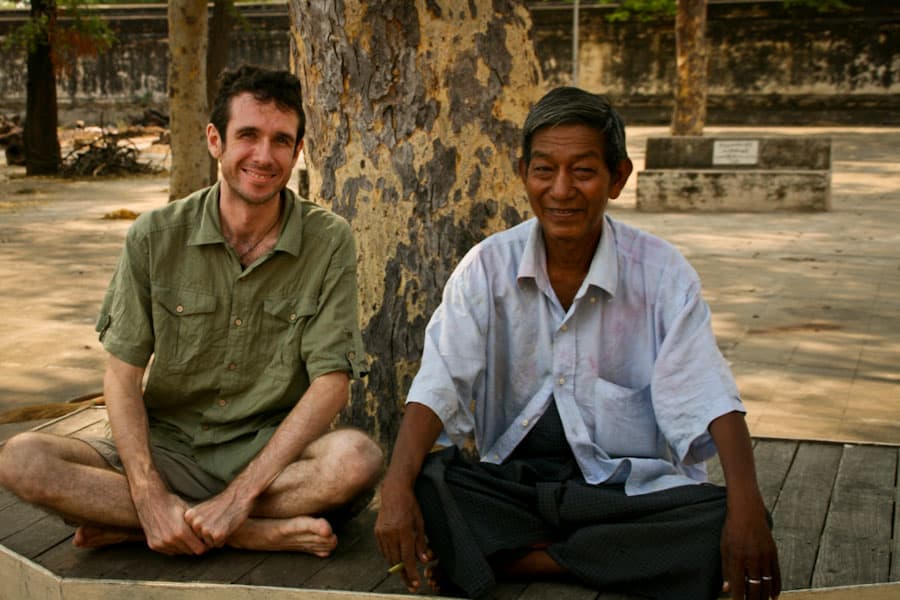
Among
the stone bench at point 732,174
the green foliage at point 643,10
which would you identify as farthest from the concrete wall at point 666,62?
the stone bench at point 732,174

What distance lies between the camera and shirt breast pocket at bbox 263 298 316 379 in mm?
3373

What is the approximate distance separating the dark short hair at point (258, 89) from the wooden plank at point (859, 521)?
182 cm

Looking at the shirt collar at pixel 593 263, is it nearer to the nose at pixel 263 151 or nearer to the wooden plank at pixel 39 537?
the nose at pixel 263 151

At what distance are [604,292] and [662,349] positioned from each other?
207 mm

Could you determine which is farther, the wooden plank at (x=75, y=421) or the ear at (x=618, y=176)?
the wooden plank at (x=75, y=421)

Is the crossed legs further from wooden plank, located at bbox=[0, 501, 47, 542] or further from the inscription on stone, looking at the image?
the inscription on stone

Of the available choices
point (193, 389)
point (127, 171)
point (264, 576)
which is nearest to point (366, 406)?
point (193, 389)

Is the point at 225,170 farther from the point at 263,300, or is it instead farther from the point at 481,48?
the point at 481,48

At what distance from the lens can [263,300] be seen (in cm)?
339

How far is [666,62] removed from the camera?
90.0 ft

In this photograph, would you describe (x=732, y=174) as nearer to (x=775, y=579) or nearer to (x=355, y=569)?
(x=355, y=569)

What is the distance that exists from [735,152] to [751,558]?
11.5 meters

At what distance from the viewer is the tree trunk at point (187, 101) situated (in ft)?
39.7

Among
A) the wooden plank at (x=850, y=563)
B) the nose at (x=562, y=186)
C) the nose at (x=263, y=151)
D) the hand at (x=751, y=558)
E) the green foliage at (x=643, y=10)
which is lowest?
the wooden plank at (x=850, y=563)
